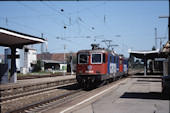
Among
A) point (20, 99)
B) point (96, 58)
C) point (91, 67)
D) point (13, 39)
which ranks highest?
point (13, 39)

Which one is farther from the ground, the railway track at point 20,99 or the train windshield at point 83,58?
the train windshield at point 83,58

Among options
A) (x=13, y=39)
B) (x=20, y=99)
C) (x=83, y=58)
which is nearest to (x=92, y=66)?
(x=83, y=58)

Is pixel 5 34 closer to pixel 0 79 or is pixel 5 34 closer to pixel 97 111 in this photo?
pixel 0 79

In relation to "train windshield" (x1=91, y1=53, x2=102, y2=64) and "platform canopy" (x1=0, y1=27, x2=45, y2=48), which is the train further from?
"platform canopy" (x1=0, y1=27, x2=45, y2=48)

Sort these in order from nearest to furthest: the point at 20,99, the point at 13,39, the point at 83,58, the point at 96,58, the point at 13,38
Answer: the point at 20,99, the point at 96,58, the point at 83,58, the point at 13,38, the point at 13,39

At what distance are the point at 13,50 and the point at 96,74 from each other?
9.88 meters

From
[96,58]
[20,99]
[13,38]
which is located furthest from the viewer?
[13,38]

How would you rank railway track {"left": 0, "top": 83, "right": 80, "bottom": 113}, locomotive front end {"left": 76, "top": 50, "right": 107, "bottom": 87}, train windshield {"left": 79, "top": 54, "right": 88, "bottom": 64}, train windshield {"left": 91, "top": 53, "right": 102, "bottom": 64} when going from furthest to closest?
1. train windshield {"left": 79, "top": 54, "right": 88, "bottom": 64}
2. train windshield {"left": 91, "top": 53, "right": 102, "bottom": 64}
3. locomotive front end {"left": 76, "top": 50, "right": 107, "bottom": 87}
4. railway track {"left": 0, "top": 83, "right": 80, "bottom": 113}

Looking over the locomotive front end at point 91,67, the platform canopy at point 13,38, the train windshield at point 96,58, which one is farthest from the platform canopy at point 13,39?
the train windshield at point 96,58

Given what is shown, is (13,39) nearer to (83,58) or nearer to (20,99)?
(83,58)

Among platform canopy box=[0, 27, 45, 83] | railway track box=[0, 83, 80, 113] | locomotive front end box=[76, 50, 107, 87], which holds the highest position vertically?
platform canopy box=[0, 27, 45, 83]

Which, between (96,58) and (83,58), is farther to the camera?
(83,58)

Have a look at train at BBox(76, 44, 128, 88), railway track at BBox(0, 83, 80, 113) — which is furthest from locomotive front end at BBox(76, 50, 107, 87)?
railway track at BBox(0, 83, 80, 113)

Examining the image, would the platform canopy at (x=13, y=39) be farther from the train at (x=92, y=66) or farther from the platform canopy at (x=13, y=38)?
the train at (x=92, y=66)
